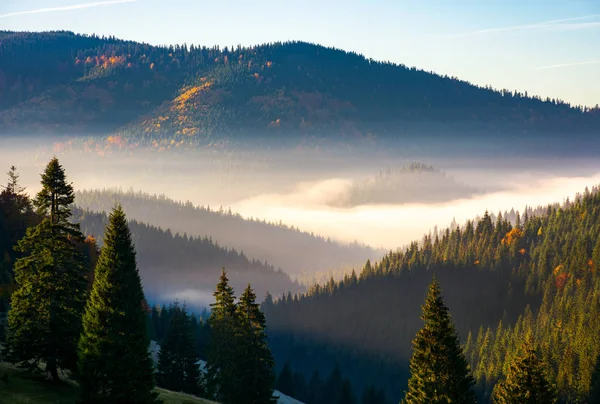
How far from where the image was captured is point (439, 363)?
39000 millimetres

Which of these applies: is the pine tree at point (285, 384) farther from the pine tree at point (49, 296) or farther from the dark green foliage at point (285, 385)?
the pine tree at point (49, 296)

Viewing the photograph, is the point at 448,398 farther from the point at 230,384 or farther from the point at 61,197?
the point at 61,197

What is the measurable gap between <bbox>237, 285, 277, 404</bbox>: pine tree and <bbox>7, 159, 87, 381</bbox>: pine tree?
1554cm

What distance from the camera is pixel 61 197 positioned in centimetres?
4516

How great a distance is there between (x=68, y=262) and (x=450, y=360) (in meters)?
24.6

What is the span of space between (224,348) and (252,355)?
2.58m

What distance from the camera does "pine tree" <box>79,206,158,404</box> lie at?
37.6 metres

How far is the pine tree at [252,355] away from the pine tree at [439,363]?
757 inches

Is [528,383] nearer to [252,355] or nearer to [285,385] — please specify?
[252,355]

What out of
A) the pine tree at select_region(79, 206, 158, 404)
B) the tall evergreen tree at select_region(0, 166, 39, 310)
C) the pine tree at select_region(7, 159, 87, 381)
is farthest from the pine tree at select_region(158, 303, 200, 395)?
the pine tree at select_region(79, 206, 158, 404)

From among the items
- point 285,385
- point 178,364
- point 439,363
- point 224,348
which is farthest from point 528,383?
point 285,385

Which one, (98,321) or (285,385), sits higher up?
(98,321)

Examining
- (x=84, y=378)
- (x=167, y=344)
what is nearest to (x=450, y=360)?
(x=84, y=378)

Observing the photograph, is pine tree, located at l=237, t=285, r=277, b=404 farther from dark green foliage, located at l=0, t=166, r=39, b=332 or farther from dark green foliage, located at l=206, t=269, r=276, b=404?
dark green foliage, located at l=0, t=166, r=39, b=332
